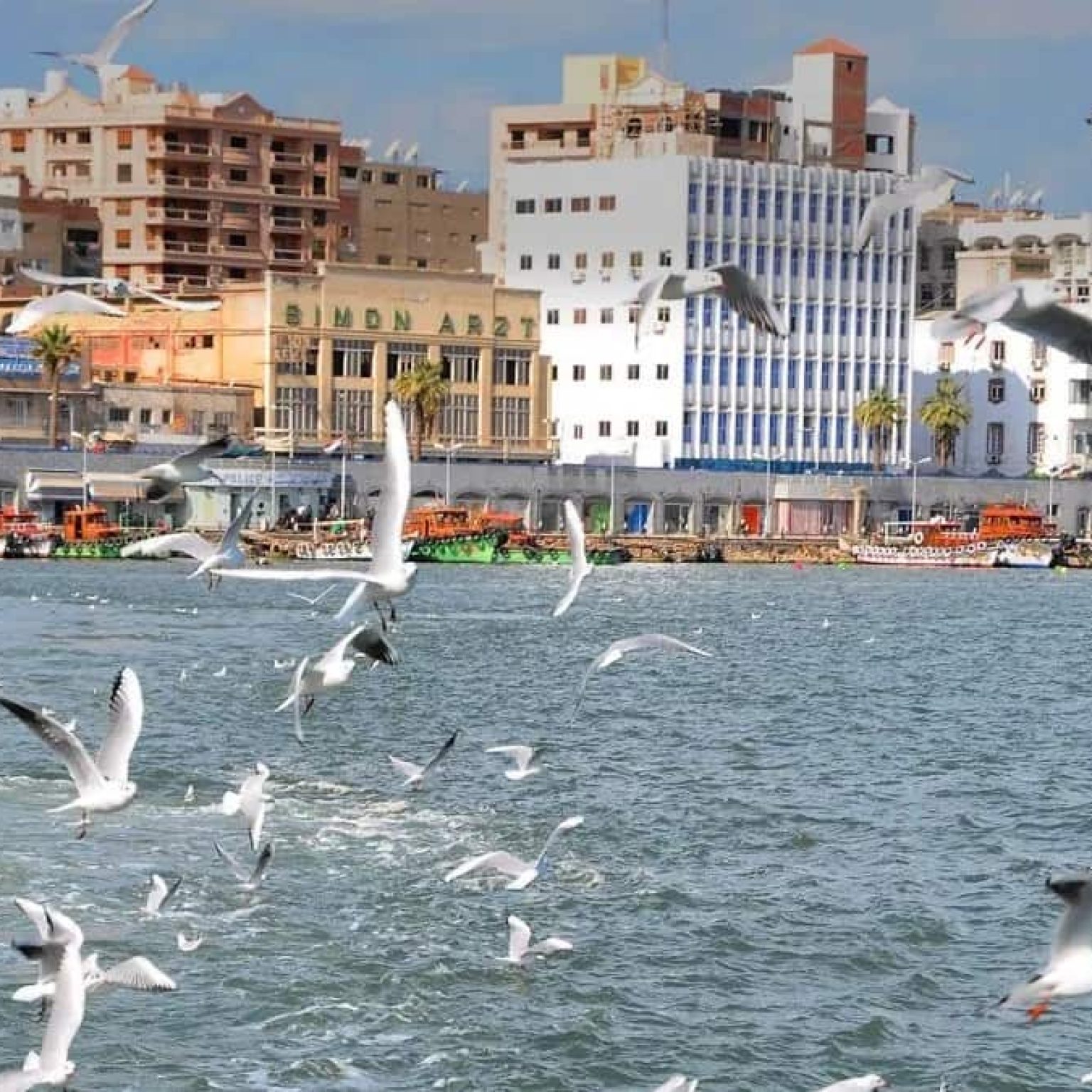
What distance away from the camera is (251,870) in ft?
113

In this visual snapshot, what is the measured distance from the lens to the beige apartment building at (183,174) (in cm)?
17125

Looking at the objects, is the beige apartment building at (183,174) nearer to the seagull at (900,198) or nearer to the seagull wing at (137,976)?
the seagull at (900,198)

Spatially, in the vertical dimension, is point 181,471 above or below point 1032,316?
below

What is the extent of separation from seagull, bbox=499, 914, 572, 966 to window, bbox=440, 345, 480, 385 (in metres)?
125

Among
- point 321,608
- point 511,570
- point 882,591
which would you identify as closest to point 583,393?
point 511,570

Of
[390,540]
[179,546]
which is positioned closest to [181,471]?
[390,540]

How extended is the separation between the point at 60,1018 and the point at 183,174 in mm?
154136

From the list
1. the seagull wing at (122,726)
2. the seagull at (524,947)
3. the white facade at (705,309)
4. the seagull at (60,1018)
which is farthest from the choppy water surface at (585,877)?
the white facade at (705,309)

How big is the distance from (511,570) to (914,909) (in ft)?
318

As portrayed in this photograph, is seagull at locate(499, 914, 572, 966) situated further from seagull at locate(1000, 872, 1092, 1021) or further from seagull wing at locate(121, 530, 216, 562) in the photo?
seagull at locate(1000, 872, 1092, 1021)

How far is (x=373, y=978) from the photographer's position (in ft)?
98.5

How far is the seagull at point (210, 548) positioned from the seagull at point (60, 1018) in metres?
7.45

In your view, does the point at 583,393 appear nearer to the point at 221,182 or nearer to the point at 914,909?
the point at 221,182

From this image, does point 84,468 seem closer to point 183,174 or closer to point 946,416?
point 183,174
